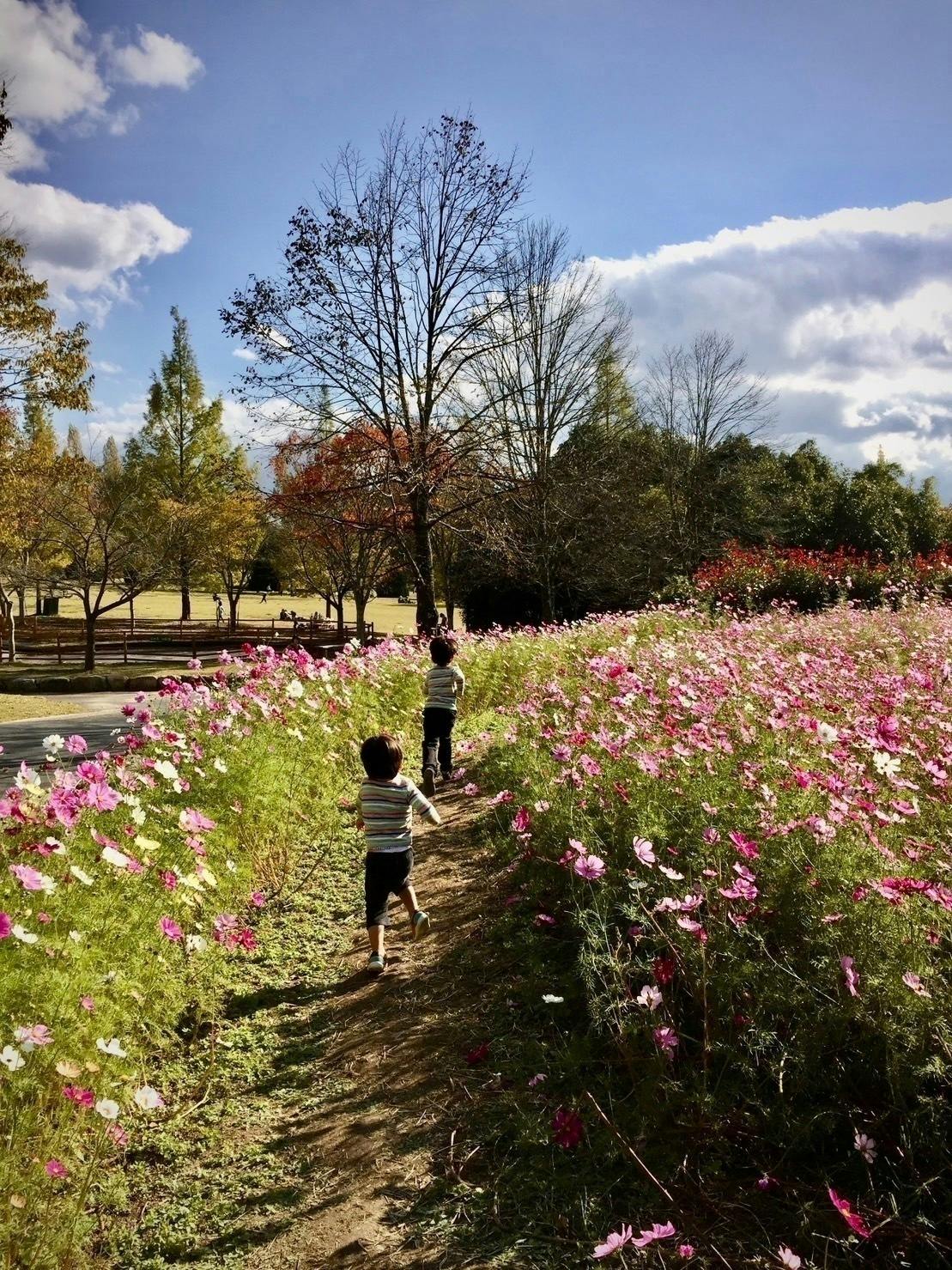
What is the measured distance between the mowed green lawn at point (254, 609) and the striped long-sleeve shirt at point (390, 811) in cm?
3535

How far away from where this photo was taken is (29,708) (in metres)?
18.1

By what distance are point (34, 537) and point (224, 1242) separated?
29.9 m

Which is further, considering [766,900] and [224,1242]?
[766,900]

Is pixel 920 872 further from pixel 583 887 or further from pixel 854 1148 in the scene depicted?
pixel 583 887

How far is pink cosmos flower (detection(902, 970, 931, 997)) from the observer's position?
214 cm

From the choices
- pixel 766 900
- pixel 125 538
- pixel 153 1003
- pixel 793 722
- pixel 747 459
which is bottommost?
pixel 153 1003

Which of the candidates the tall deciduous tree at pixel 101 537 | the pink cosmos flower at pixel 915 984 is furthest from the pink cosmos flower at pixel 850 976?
the tall deciduous tree at pixel 101 537

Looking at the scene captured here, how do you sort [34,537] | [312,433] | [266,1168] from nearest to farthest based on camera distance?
[266,1168] → [312,433] → [34,537]

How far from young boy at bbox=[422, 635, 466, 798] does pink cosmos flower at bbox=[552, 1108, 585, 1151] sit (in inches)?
163

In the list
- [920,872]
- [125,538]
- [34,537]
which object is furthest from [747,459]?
[920,872]

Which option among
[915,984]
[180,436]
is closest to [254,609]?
[180,436]

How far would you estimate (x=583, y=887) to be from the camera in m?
3.54

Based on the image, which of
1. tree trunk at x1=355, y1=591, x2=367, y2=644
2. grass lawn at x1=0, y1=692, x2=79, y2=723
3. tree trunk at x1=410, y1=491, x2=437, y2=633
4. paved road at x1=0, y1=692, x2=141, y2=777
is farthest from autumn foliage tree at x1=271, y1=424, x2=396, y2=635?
tree trunk at x1=355, y1=591, x2=367, y2=644

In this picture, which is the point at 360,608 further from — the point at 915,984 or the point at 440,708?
the point at 915,984
